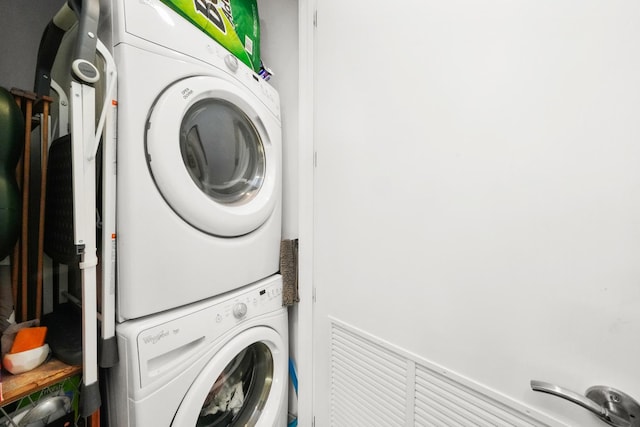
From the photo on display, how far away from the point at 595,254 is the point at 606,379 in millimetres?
259

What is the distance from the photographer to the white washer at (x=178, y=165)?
0.67 meters

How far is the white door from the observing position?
0.51 meters

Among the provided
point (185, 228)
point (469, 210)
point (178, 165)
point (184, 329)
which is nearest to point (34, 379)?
point (184, 329)

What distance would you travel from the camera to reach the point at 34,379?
59cm

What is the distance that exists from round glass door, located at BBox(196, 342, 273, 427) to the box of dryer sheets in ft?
3.99

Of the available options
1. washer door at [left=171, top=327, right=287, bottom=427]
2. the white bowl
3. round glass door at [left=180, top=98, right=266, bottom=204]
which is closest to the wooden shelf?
the white bowl

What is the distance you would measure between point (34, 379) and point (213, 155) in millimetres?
749

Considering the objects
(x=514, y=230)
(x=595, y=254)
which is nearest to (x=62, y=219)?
(x=514, y=230)

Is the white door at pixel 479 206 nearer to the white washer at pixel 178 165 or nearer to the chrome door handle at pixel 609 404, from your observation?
the chrome door handle at pixel 609 404

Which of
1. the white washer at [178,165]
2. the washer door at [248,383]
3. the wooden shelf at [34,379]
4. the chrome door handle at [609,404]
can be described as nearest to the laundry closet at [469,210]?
the chrome door handle at [609,404]

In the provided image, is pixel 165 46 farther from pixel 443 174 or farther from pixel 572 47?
pixel 572 47

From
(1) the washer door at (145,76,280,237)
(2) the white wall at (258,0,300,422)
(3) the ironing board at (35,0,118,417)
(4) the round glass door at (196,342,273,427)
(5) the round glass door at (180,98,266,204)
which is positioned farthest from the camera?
(2) the white wall at (258,0,300,422)

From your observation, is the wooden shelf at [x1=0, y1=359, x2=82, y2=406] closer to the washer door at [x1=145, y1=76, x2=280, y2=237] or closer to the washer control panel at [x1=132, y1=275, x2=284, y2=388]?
the washer control panel at [x1=132, y1=275, x2=284, y2=388]

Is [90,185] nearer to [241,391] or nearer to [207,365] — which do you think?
[207,365]
